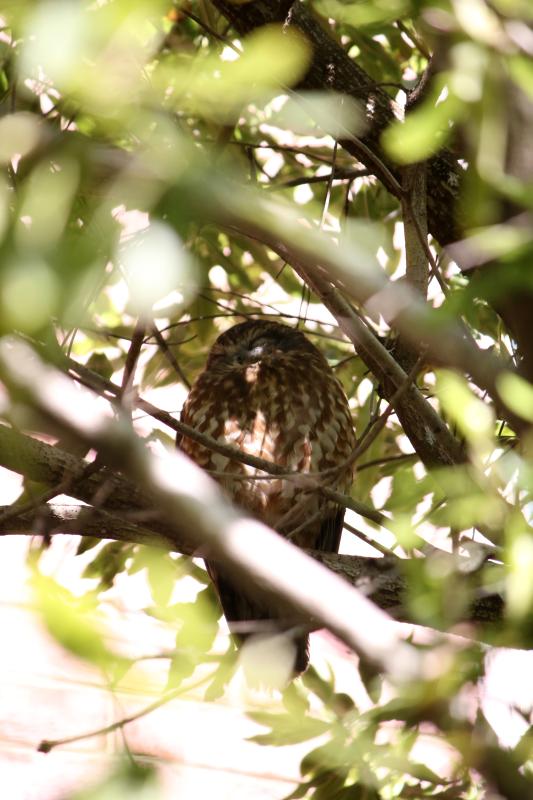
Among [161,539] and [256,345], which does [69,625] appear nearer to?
[161,539]

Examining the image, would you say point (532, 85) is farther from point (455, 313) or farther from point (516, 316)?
point (516, 316)

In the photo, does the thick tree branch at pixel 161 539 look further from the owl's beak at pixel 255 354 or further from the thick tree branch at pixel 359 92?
the owl's beak at pixel 255 354

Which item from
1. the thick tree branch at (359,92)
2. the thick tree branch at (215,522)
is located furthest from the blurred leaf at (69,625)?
the thick tree branch at (359,92)

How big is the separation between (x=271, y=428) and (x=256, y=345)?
0.51 metres

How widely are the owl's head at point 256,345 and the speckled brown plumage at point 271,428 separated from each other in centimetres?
1

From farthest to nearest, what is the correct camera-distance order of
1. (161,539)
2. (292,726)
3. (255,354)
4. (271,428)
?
(255,354) < (271,428) < (161,539) < (292,726)

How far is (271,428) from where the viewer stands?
3.49 metres

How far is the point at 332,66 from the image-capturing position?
272cm

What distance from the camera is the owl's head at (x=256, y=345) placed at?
3.81 meters

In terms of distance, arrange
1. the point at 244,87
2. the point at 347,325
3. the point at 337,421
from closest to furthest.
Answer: the point at 244,87 → the point at 347,325 → the point at 337,421

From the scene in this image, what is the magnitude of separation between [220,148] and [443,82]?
0.72m

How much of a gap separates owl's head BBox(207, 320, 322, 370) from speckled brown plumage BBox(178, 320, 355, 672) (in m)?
0.01

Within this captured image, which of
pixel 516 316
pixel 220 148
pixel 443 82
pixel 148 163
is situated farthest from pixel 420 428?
pixel 148 163

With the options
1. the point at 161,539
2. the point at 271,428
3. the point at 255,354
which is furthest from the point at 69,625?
the point at 255,354
